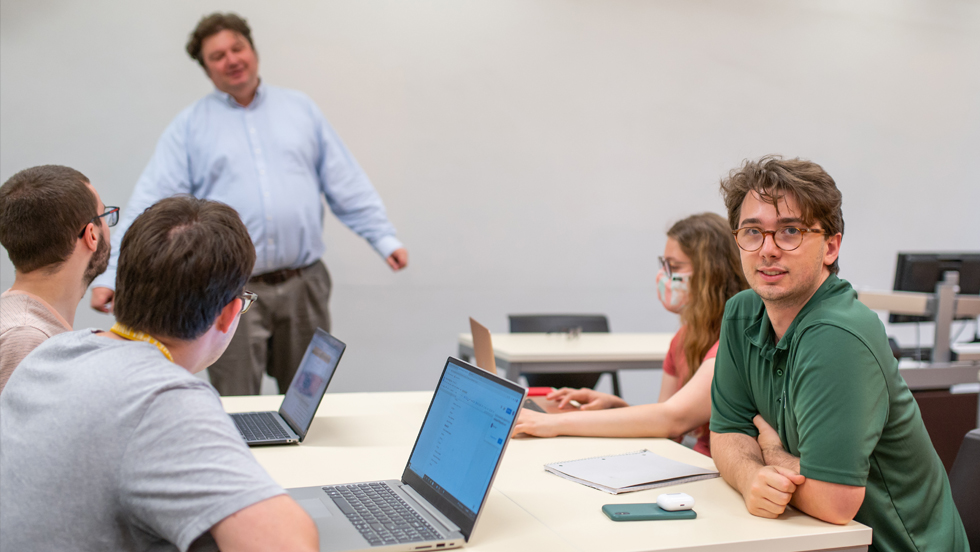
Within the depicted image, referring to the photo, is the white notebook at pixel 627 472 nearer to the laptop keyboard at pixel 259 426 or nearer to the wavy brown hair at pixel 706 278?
the wavy brown hair at pixel 706 278

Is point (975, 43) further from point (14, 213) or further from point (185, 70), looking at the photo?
point (14, 213)

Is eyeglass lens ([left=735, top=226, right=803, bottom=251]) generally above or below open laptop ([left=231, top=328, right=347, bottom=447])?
above

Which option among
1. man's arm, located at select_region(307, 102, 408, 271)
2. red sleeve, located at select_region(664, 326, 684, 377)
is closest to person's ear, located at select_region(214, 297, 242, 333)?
red sleeve, located at select_region(664, 326, 684, 377)

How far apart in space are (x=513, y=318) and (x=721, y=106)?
2.28 meters

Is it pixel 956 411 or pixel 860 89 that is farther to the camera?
pixel 860 89

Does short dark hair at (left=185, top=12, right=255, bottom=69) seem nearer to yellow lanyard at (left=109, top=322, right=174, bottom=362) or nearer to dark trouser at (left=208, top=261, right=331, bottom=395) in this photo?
dark trouser at (left=208, top=261, right=331, bottom=395)

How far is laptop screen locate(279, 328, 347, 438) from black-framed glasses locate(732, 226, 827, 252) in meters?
0.88

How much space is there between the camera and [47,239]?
62.6 inches

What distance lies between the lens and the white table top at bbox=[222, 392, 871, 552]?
1128 mm

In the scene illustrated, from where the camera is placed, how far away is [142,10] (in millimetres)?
3691

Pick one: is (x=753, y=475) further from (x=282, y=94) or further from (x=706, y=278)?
(x=282, y=94)

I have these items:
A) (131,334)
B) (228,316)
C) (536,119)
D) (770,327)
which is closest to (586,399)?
(770,327)

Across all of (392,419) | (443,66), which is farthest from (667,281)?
(443,66)

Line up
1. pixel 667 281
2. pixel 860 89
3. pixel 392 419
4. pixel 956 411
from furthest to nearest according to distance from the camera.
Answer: pixel 860 89, pixel 956 411, pixel 667 281, pixel 392 419
